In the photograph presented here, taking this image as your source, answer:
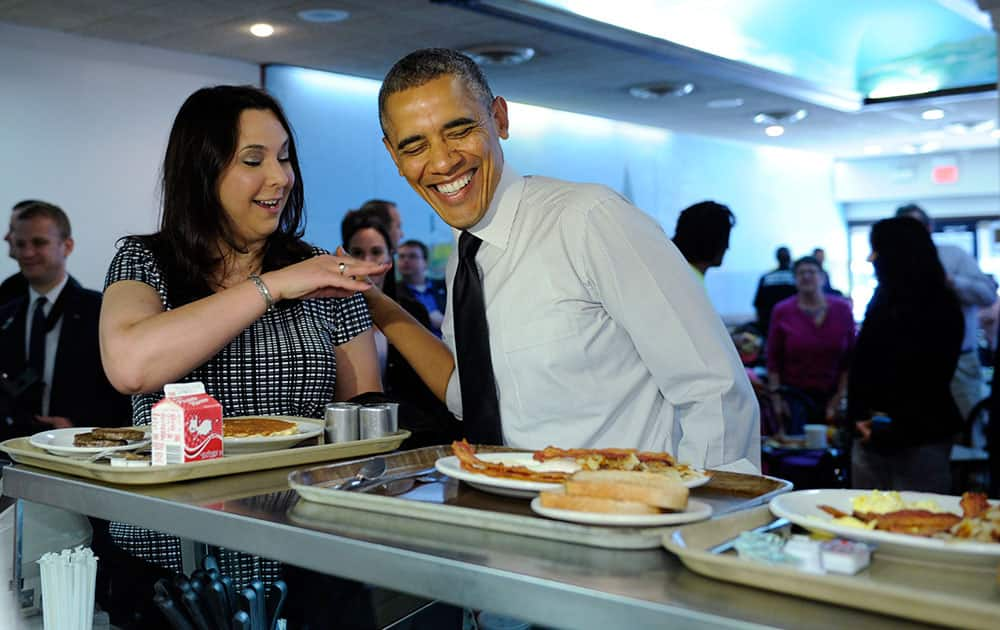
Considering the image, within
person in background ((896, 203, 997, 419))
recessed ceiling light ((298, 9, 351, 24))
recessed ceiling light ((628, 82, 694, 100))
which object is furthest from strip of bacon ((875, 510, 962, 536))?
recessed ceiling light ((628, 82, 694, 100))

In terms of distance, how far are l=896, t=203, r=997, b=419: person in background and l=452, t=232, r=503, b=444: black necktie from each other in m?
4.35

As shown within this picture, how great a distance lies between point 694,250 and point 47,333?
286cm

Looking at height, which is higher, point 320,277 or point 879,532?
point 320,277

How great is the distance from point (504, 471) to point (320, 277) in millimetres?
702

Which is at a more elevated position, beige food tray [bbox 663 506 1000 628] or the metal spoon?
the metal spoon

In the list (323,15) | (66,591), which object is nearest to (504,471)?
(66,591)

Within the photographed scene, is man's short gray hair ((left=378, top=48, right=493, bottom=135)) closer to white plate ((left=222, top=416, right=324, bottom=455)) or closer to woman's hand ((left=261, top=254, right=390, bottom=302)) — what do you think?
woman's hand ((left=261, top=254, right=390, bottom=302))

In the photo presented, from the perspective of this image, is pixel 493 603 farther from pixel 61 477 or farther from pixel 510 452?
pixel 61 477

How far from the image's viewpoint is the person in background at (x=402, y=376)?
220 cm

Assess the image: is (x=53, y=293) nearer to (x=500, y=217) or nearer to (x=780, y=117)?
(x=500, y=217)

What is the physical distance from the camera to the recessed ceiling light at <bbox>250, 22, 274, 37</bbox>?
6836 millimetres

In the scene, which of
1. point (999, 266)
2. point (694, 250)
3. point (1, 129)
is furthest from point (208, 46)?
point (999, 266)

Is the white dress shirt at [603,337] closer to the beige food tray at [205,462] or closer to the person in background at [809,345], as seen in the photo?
the beige food tray at [205,462]

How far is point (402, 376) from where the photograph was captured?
10.8ft
